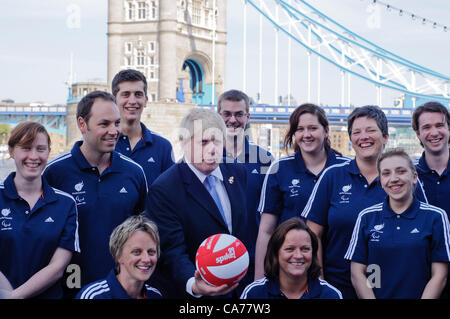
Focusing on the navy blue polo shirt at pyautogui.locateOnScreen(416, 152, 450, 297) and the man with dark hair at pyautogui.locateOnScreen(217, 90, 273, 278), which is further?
the man with dark hair at pyautogui.locateOnScreen(217, 90, 273, 278)

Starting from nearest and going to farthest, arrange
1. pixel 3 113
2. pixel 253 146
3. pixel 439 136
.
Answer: pixel 439 136 < pixel 253 146 < pixel 3 113

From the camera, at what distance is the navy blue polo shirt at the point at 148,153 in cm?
396

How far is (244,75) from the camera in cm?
3412

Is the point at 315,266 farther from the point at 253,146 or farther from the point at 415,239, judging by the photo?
the point at 253,146

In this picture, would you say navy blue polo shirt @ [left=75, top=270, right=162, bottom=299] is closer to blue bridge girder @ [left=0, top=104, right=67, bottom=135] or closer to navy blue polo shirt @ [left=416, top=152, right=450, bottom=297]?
navy blue polo shirt @ [left=416, top=152, right=450, bottom=297]

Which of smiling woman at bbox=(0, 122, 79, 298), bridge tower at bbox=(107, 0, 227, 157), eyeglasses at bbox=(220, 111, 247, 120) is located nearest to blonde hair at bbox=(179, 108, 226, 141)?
smiling woman at bbox=(0, 122, 79, 298)

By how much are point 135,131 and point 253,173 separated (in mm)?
732

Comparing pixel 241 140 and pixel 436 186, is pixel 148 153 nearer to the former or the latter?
pixel 241 140

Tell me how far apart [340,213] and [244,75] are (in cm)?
3116

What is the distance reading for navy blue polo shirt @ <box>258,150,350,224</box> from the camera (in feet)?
11.8

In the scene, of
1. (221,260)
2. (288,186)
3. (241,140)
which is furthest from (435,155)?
(221,260)

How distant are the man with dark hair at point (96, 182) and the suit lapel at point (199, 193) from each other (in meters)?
0.54
